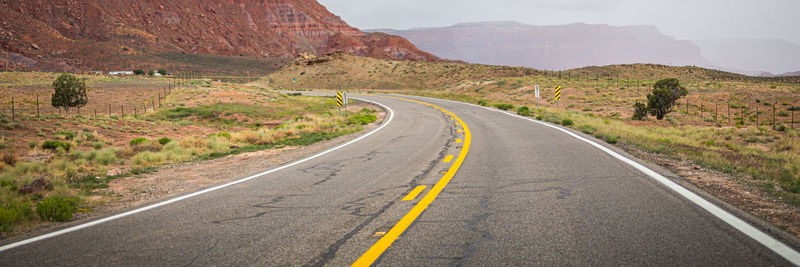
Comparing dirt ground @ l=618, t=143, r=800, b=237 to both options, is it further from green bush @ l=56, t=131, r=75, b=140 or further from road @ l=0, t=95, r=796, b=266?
green bush @ l=56, t=131, r=75, b=140

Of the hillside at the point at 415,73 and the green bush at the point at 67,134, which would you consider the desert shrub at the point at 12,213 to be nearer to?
the green bush at the point at 67,134

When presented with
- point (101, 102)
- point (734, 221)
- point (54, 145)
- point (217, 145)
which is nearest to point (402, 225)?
point (734, 221)

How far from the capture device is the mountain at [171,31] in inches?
3551

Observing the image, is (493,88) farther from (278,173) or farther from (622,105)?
(278,173)

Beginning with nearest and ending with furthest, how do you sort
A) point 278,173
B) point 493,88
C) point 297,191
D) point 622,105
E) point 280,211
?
point 280,211 < point 297,191 < point 278,173 < point 622,105 < point 493,88

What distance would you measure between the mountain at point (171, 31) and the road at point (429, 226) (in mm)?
103442

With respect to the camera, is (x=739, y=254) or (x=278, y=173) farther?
(x=278, y=173)

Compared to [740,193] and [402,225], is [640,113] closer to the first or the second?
[740,193]

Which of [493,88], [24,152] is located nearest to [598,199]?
[24,152]

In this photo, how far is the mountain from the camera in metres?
90.2

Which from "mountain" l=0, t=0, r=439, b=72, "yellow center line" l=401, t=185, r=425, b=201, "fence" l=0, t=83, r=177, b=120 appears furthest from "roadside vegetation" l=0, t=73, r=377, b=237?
"mountain" l=0, t=0, r=439, b=72

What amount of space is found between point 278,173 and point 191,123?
22.7 meters

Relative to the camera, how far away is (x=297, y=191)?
582 cm

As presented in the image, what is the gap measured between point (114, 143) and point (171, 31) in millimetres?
122132
